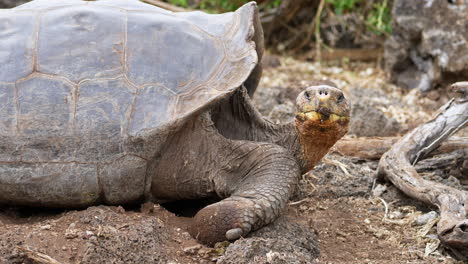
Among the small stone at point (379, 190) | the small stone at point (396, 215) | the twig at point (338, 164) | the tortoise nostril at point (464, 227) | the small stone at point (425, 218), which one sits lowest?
the twig at point (338, 164)

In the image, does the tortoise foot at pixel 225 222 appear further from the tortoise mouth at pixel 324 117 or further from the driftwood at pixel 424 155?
the driftwood at pixel 424 155

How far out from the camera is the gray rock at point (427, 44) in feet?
20.4

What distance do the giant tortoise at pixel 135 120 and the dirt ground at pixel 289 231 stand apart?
13cm

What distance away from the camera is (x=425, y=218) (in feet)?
11.3

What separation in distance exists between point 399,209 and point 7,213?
2.17m

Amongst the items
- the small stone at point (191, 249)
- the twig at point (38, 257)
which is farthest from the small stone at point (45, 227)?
the small stone at point (191, 249)

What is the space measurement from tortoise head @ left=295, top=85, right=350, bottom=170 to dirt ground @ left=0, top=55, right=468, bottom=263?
0.45 m

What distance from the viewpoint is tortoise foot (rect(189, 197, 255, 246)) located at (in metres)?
2.80

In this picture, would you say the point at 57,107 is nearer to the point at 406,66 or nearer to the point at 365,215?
the point at 365,215

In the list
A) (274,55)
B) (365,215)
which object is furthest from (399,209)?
(274,55)

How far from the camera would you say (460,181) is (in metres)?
4.04

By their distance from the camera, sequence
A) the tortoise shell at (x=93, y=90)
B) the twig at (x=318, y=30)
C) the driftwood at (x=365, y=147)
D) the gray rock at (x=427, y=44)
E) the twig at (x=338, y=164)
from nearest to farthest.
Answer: the tortoise shell at (x=93, y=90) < the twig at (x=338, y=164) < the driftwood at (x=365, y=147) < the gray rock at (x=427, y=44) < the twig at (x=318, y=30)

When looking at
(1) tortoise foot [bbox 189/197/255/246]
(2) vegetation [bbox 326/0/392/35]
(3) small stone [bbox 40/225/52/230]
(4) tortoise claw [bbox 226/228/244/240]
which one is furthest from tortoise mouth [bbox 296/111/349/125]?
(2) vegetation [bbox 326/0/392/35]

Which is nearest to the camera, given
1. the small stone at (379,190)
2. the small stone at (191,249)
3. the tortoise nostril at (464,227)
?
the small stone at (191,249)
